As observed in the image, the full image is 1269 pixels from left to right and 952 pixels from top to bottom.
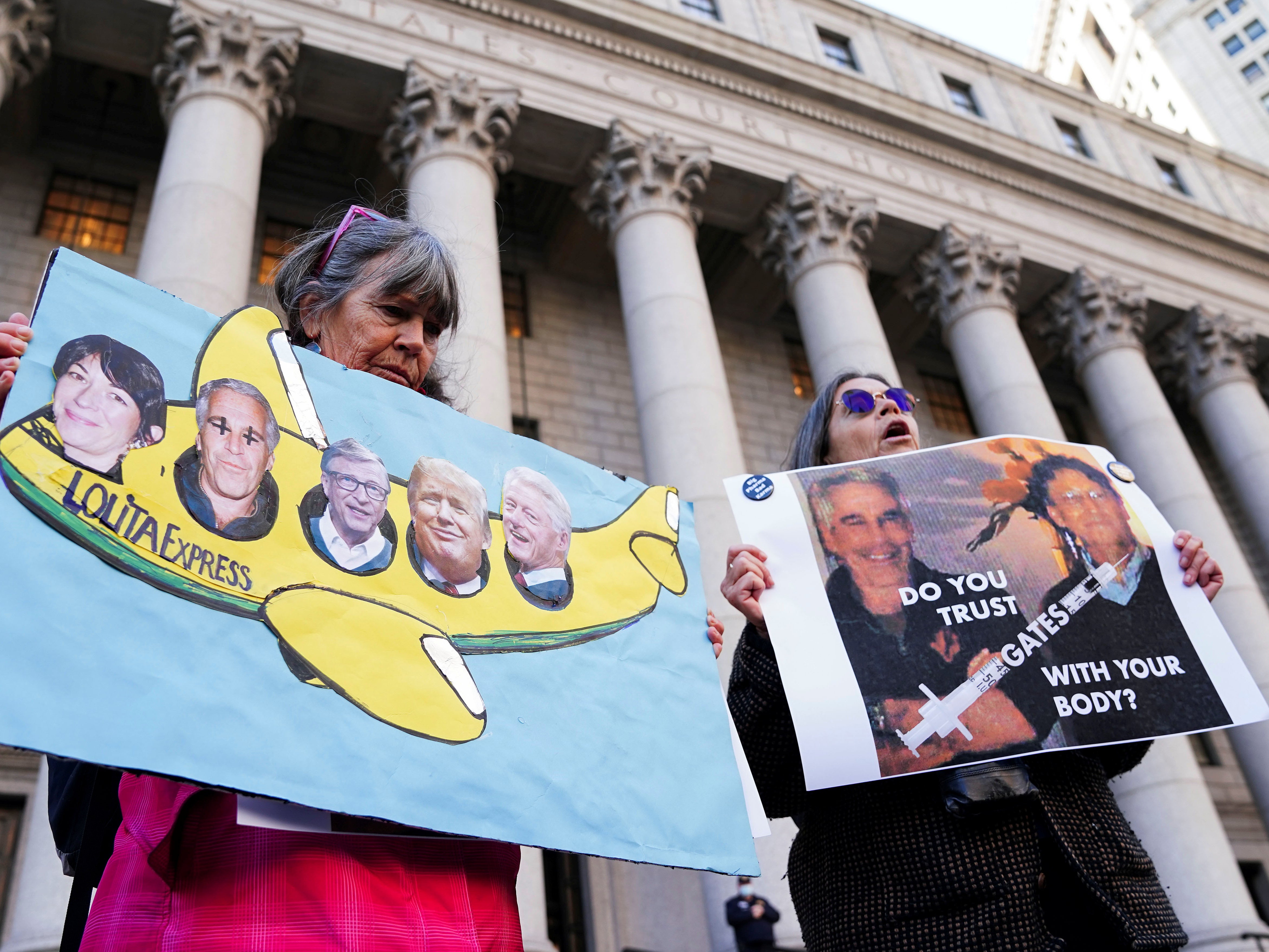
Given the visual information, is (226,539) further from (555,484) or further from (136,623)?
(555,484)

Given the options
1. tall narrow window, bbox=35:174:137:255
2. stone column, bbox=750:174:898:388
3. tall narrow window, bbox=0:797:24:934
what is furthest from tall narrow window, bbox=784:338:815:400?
tall narrow window, bbox=0:797:24:934

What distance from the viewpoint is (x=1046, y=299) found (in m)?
20.3

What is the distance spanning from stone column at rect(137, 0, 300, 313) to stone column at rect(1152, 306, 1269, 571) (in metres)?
19.2

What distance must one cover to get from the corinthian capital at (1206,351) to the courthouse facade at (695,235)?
0.23ft

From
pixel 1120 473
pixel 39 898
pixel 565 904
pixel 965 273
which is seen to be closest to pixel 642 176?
pixel 965 273

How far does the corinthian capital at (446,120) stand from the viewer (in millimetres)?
13828

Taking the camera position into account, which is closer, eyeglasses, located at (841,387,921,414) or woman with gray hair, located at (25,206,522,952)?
woman with gray hair, located at (25,206,522,952)

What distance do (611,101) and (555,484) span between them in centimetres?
1439

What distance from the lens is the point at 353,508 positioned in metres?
2.38

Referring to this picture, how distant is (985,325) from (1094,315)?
3.68 metres

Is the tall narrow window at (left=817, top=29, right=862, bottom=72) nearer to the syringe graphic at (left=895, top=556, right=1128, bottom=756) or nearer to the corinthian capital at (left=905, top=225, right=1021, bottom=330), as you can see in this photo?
the corinthian capital at (left=905, top=225, right=1021, bottom=330)

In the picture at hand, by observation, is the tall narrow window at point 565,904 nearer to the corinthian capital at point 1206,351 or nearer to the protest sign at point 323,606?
the protest sign at point 323,606

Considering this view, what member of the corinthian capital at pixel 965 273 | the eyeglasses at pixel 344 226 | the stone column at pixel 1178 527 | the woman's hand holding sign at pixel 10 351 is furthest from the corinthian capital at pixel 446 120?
the stone column at pixel 1178 527

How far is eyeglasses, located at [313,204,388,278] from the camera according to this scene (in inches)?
122
